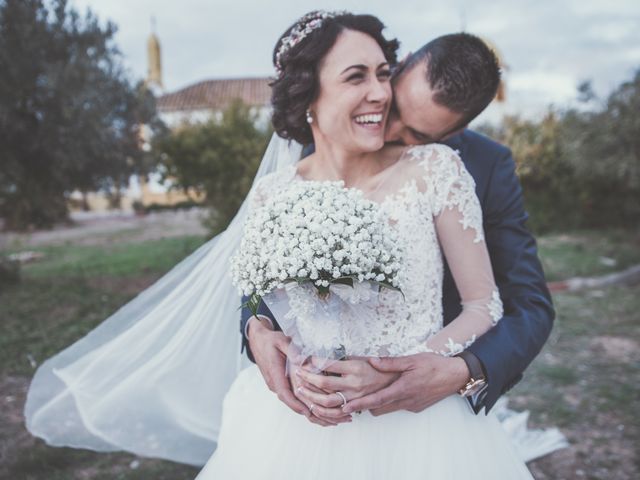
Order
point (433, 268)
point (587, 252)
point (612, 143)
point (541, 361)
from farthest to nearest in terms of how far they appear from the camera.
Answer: point (587, 252) < point (612, 143) < point (541, 361) < point (433, 268)

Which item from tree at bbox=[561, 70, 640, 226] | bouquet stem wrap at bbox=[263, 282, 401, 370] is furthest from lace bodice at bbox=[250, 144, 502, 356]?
tree at bbox=[561, 70, 640, 226]

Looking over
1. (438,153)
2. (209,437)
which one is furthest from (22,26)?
(438,153)

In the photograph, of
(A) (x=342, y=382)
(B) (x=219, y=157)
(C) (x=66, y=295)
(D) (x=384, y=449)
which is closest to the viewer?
(A) (x=342, y=382)

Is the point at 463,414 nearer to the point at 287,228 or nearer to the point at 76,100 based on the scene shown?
the point at 287,228

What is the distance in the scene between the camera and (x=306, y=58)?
261cm

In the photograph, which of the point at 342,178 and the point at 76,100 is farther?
the point at 76,100

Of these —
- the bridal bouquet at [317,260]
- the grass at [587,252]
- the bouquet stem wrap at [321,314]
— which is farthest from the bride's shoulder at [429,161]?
the grass at [587,252]

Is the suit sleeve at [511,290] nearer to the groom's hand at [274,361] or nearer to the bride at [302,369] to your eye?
the bride at [302,369]

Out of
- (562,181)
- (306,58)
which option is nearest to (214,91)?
(562,181)

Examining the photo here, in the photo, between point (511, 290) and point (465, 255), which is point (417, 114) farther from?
point (511, 290)

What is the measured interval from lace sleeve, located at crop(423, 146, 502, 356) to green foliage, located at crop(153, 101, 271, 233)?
7.84m

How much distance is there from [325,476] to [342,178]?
1409mm

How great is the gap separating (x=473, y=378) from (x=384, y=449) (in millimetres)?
455

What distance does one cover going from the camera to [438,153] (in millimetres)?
2422
